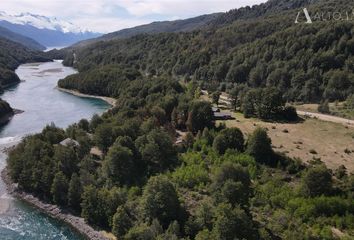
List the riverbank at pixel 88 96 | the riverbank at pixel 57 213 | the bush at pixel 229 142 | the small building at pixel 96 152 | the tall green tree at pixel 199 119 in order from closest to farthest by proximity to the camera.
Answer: the riverbank at pixel 57 213, the bush at pixel 229 142, the small building at pixel 96 152, the tall green tree at pixel 199 119, the riverbank at pixel 88 96

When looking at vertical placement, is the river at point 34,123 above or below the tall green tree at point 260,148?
below

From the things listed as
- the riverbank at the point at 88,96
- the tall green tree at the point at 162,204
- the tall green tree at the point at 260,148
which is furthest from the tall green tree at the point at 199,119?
the riverbank at the point at 88,96

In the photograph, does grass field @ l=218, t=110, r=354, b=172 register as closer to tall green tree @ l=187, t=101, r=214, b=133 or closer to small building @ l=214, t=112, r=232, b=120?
small building @ l=214, t=112, r=232, b=120

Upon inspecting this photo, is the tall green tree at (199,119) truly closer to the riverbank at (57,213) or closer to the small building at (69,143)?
the small building at (69,143)

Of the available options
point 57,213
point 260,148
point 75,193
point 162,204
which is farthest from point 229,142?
point 57,213

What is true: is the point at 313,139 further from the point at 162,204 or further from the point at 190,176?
the point at 162,204

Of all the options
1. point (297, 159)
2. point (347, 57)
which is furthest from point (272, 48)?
point (297, 159)

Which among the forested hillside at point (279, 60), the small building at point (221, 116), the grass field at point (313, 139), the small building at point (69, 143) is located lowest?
the small building at point (69, 143)
